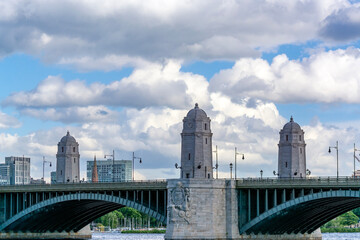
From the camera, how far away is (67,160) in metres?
191

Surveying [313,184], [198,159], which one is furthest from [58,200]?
[313,184]

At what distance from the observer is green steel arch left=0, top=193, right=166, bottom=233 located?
156 m

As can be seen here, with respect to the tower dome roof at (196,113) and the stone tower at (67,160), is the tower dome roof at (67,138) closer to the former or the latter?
the stone tower at (67,160)

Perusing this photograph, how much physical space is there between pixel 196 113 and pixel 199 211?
1720 centimetres

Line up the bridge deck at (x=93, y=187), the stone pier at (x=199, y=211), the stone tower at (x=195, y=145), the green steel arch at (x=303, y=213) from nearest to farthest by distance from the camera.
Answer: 1. the green steel arch at (x=303, y=213)
2. the stone pier at (x=199, y=211)
3. the stone tower at (x=195, y=145)
4. the bridge deck at (x=93, y=187)

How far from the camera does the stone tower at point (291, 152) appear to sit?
156 m

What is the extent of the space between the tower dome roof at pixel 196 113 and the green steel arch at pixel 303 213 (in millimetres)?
19377

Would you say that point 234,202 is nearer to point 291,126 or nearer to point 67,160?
point 291,126

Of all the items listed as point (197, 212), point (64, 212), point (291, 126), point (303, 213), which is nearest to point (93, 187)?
point (64, 212)

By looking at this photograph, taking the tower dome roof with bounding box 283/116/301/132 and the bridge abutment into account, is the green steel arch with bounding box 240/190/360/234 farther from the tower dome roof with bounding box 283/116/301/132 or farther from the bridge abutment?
the tower dome roof with bounding box 283/116/301/132

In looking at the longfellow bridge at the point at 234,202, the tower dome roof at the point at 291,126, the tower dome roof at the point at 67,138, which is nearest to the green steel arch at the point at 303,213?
the longfellow bridge at the point at 234,202

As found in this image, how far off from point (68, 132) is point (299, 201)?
267ft

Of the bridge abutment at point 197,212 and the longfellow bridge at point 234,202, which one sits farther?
the bridge abutment at point 197,212

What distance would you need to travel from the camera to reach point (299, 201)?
127875 millimetres
